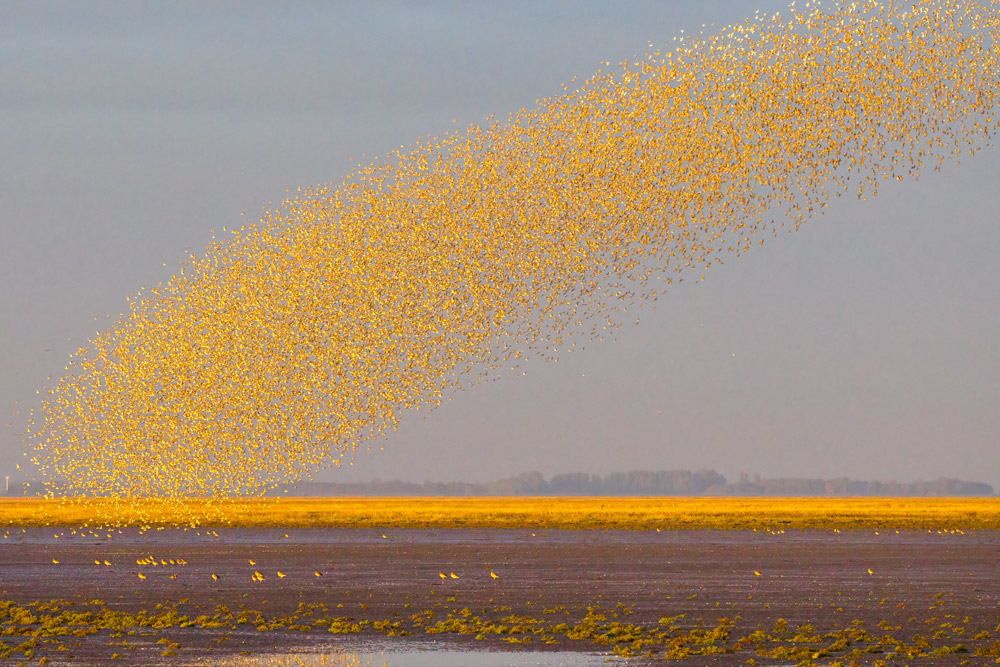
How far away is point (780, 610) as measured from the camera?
24.5 metres

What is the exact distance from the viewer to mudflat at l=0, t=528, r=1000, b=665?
63.4 ft

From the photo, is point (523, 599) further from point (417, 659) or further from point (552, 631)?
point (417, 659)

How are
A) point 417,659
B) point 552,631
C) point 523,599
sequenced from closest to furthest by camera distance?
point 417,659 < point 552,631 < point 523,599

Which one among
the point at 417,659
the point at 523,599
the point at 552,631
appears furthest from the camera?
the point at 523,599

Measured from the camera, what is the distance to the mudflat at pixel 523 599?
1933 centimetres

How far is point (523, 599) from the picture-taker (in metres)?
26.6

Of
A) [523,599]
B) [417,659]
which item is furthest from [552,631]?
[523,599]

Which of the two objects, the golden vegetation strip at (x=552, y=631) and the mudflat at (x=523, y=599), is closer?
the golden vegetation strip at (x=552, y=631)

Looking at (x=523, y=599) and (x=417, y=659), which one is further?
(x=523, y=599)

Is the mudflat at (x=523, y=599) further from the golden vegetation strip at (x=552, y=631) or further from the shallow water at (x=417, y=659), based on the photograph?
the shallow water at (x=417, y=659)

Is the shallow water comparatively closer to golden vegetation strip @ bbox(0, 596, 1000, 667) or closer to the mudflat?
golden vegetation strip @ bbox(0, 596, 1000, 667)

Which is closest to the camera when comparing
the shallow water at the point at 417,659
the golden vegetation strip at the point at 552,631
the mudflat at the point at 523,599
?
the shallow water at the point at 417,659

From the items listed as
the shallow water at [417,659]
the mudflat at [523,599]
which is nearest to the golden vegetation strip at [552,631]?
the mudflat at [523,599]

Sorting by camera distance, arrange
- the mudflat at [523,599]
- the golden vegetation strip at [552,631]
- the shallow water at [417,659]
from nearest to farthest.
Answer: the shallow water at [417,659], the golden vegetation strip at [552,631], the mudflat at [523,599]
